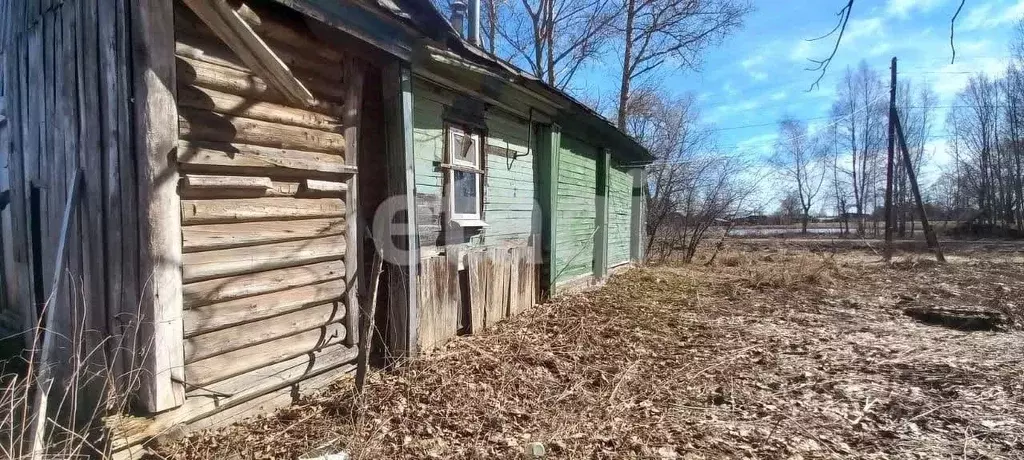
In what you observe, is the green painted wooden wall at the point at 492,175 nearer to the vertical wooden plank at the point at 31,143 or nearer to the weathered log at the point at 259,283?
the weathered log at the point at 259,283

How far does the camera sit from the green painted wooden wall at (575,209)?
8.34 meters

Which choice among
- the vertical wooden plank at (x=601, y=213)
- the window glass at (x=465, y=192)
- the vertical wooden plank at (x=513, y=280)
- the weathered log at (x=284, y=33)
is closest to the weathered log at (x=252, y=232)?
the weathered log at (x=284, y=33)

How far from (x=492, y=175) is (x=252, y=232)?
343 centimetres

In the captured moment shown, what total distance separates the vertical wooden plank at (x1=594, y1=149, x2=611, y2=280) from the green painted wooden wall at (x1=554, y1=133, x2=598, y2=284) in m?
0.18

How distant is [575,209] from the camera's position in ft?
29.5

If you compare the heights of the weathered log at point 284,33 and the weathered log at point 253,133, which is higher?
the weathered log at point 284,33

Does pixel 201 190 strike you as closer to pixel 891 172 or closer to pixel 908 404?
pixel 908 404

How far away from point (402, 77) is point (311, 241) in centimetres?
175

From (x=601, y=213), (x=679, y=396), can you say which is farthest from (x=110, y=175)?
(x=601, y=213)

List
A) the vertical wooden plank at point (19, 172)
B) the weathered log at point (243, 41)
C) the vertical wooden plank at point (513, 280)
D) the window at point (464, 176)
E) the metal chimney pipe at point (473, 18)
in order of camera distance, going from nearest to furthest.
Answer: the weathered log at point (243, 41)
the vertical wooden plank at point (19, 172)
the window at point (464, 176)
the vertical wooden plank at point (513, 280)
the metal chimney pipe at point (473, 18)

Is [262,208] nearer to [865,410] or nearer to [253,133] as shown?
[253,133]

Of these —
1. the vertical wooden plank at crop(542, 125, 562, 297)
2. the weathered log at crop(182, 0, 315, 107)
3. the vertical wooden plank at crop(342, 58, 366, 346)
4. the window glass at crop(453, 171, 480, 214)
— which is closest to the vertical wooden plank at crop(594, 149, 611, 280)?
the vertical wooden plank at crop(542, 125, 562, 297)

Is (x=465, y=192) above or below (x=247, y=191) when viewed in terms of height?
above

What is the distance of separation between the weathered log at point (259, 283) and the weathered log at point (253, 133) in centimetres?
94
